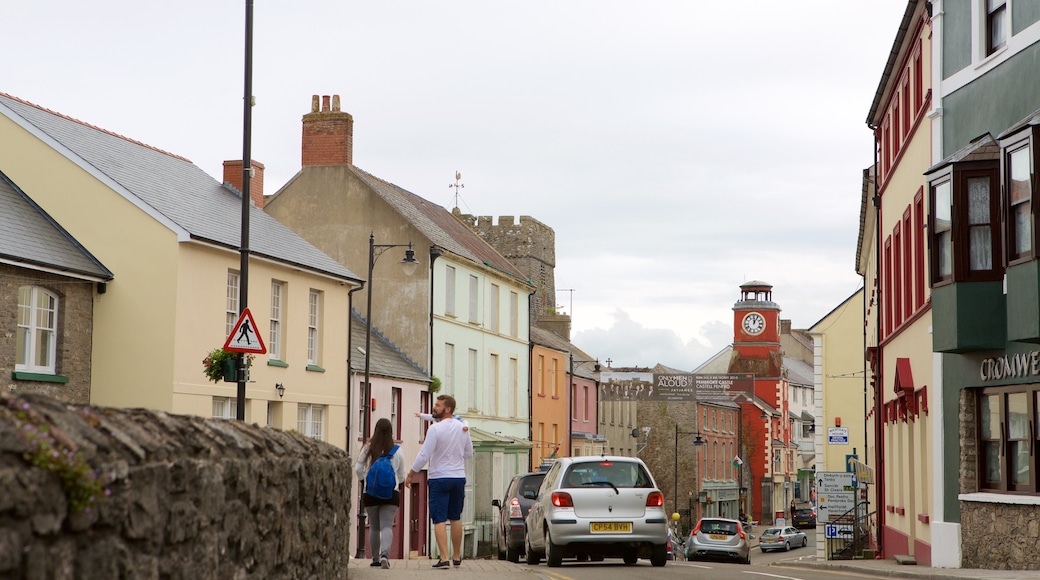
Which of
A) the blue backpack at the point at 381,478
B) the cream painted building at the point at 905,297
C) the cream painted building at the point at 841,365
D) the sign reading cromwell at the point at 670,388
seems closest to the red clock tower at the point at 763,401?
the sign reading cromwell at the point at 670,388

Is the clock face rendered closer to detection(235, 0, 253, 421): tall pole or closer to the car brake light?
detection(235, 0, 253, 421): tall pole

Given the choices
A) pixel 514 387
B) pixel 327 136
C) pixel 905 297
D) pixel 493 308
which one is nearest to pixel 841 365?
pixel 514 387

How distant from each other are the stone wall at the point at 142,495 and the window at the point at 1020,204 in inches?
491

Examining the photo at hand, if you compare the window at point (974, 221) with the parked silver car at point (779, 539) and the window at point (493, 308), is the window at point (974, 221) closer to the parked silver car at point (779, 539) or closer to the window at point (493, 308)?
the window at point (493, 308)

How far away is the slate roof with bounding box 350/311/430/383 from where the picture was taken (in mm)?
36969

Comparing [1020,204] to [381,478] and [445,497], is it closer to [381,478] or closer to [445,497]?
[445,497]

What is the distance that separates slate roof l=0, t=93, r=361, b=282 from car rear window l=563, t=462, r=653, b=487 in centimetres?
1234

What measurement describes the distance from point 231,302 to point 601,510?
14.0m

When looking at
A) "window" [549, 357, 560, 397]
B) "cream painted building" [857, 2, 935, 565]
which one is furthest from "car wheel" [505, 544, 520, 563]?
"window" [549, 357, 560, 397]

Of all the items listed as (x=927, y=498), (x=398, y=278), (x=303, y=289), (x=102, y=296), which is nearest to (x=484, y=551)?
(x=398, y=278)

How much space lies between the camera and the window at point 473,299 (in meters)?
46.6

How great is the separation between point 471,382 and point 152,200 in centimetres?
2073

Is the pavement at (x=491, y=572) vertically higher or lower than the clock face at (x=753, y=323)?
lower

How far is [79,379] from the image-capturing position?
2584 centimetres
